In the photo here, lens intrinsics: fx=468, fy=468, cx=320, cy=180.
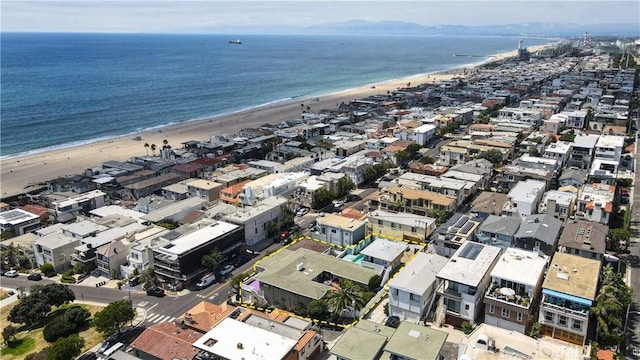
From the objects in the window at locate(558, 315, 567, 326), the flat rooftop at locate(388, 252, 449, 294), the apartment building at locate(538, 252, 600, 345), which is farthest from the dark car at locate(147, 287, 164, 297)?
the window at locate(558, 315, 567, 326)

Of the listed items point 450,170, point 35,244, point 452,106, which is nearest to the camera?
point 35,244

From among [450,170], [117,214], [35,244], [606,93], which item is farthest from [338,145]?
[606,93]

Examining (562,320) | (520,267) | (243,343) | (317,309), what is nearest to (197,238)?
Answer: (317,309)

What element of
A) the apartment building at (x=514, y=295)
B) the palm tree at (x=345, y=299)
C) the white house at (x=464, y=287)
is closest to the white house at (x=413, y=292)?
the white house at (x=464, y=287)

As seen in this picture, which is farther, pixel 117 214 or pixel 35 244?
pixel 117 214

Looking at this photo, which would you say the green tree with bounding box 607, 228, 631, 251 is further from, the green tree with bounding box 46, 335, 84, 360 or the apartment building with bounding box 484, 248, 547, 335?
the green tree with bounding box 46, 335, 84, 360

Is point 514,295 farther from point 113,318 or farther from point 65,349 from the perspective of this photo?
point 65,349

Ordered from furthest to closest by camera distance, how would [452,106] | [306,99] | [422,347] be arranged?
[306,99] → [452,106] → [422,347]

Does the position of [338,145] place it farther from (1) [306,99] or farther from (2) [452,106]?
(1) [306,99]
